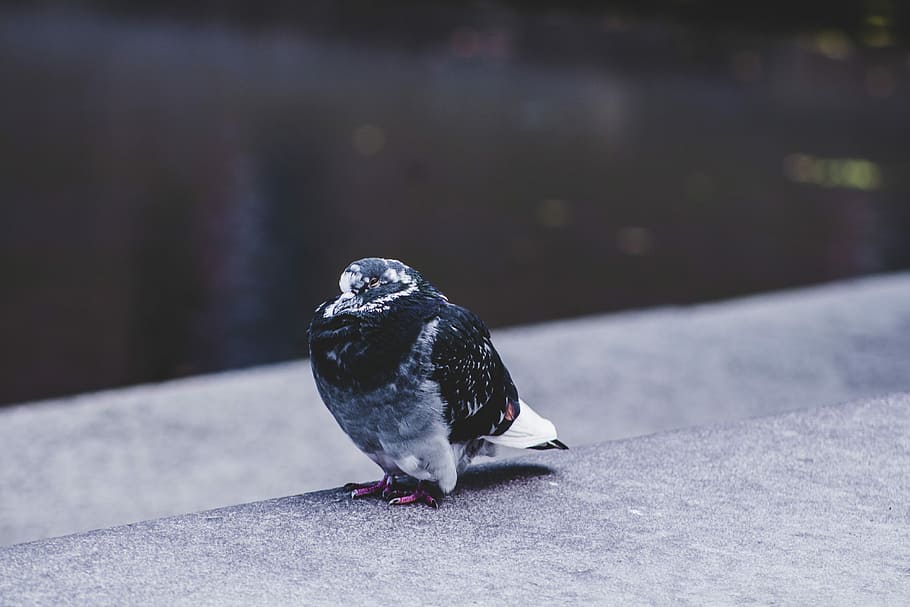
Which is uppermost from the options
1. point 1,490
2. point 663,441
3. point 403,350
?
point 403,350

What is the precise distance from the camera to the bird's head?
246 centimetres

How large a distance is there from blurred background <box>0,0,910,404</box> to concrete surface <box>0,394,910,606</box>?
7.94 ft

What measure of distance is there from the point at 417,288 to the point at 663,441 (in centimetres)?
81

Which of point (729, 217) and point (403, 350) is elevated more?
point (403, 350)

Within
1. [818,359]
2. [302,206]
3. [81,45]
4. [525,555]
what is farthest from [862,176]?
[525,555]

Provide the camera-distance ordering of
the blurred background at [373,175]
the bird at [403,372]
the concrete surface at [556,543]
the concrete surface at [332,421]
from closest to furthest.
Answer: the concrete surface at [556,543] < the bird at [403,372] < the concrete surface at [332,421] < the blurred background at [373,175]

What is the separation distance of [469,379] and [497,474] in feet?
1.30

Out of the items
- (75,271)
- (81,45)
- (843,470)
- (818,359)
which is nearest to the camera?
(843,470)

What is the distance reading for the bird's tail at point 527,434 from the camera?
269 cm

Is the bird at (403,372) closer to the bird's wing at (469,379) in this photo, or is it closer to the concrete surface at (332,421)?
the bird's wing at (469,379)

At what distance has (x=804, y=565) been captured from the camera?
229 centimetres

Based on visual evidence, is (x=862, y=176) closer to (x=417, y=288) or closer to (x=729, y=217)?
(x=729, y=217)

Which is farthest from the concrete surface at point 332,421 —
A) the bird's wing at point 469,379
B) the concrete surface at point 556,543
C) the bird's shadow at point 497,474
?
the bird's wing at point 469,379

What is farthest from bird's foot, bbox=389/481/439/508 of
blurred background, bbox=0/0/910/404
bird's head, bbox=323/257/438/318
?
blurred background, bbox=0/0/910/404
